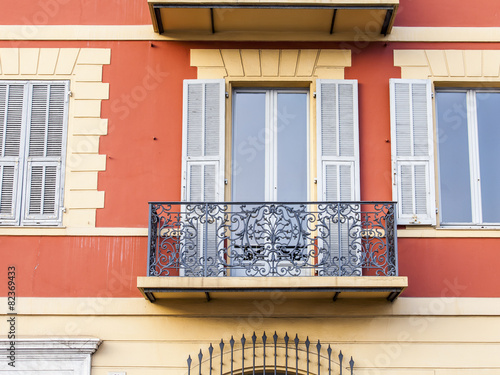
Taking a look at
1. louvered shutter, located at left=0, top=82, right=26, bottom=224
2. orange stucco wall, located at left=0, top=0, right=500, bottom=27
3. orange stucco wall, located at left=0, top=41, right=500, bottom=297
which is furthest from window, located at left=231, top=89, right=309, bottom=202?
louvered shutter, located at left=0, top=82, right=26, bottom=224

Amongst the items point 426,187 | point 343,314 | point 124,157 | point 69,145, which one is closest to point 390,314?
point 343,314

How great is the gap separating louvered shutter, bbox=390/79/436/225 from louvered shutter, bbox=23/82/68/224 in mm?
4162

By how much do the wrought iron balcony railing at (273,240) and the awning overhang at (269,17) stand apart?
2.32 meters

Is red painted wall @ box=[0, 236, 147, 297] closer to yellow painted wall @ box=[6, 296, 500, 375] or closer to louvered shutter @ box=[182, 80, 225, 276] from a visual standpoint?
yellow painted wall @ box=[6, 296, 500, 375]

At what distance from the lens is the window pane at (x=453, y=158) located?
34.4 ft

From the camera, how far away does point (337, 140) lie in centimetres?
1048

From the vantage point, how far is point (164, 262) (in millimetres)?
9992

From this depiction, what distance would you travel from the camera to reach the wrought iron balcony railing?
9688 mm

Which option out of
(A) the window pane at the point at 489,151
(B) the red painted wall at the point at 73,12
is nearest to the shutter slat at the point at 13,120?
(B) the red painted wall at the point at 73,12

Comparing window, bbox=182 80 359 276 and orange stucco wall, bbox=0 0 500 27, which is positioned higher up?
orange stucco wall, bbox=0 0 500 27

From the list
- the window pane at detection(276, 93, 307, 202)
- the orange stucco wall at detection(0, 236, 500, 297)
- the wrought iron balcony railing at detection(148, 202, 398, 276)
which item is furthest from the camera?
the window pane at detection(276, 93, 307, 202)

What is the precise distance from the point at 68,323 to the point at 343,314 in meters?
3.25

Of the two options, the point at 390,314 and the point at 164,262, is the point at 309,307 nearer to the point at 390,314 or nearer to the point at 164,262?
the point at 390,314

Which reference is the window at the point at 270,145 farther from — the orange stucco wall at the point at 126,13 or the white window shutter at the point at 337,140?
the orange stucco wall at the point at 126,13
